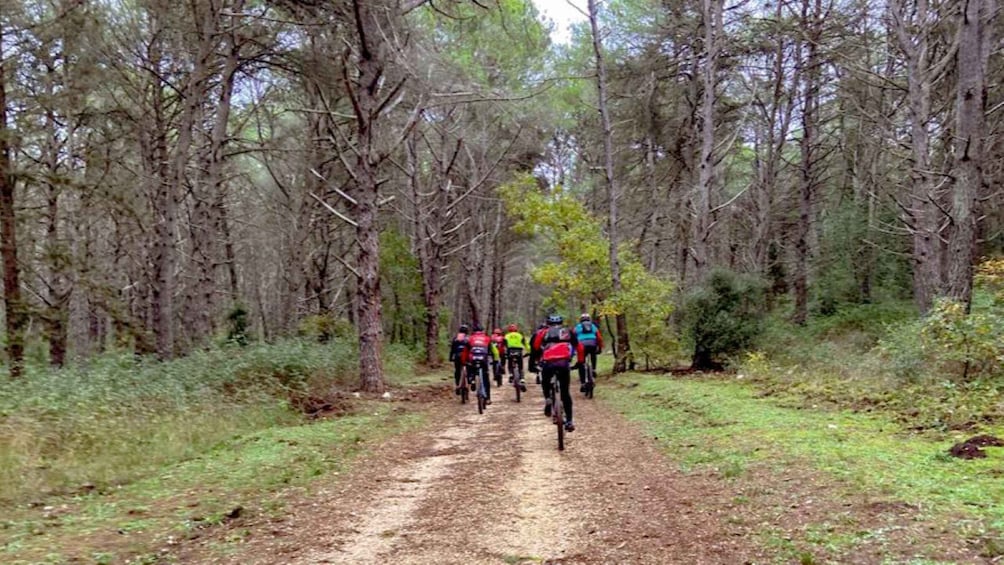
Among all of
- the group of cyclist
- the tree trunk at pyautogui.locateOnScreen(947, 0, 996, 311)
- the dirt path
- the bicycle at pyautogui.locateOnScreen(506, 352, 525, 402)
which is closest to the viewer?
the dirt path

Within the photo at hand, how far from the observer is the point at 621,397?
46.1ft

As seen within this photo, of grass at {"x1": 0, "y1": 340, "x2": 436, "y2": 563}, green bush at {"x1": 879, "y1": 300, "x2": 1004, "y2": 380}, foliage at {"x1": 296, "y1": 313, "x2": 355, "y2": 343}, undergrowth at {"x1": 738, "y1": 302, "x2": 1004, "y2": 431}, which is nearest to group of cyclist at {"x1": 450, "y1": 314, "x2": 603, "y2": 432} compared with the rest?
grass at {"x1": 0, "y1": 340, "x2": 436, "y2": 563}

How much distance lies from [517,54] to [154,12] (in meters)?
12.9

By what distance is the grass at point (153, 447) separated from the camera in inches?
204

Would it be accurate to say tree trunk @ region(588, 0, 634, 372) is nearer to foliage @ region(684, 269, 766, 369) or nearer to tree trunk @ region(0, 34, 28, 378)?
foliage @ region(684, 269, 766, 369)

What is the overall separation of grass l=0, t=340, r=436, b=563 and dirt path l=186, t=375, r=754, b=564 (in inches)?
23.1

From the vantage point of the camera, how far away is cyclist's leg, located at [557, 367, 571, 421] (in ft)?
29.3

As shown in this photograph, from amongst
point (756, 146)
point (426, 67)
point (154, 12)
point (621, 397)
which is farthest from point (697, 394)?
point (756, 146)

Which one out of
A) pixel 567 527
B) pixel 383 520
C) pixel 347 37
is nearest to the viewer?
pixel 567 527

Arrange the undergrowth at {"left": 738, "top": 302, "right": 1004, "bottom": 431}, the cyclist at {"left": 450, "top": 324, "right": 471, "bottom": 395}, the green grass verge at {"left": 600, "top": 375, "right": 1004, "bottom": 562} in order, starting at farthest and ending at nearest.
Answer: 1. the cyclist at {"left": 450, "top": 324, "right": 471, "bottom": 395}
2. the undergrowth at {"left": 738, "top": 302, "right": 1004, "bottom": 431}
3. the green grass verge at {"left": 600, "top": 375, "right": 1004, "bottom": 562}

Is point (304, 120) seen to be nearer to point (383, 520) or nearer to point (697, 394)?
point (697, 394)

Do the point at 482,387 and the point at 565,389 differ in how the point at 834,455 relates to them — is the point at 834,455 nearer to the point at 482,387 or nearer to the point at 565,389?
the point at 565,389

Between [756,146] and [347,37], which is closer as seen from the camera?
[347,37]

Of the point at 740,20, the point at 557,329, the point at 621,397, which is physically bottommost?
the point at 621,397
